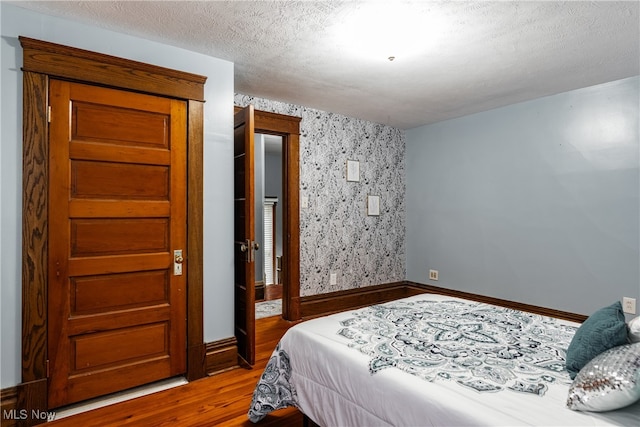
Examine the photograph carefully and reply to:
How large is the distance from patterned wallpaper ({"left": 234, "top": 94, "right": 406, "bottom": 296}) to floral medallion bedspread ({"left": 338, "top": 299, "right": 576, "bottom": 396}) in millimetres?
1949

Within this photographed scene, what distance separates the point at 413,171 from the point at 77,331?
430cm

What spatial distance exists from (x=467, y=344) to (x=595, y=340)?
529 millimetres

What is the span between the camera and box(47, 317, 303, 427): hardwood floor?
212 cm

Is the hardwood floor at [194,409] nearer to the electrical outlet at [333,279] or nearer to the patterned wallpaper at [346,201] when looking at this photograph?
the patterned wallpaper at [346,201]

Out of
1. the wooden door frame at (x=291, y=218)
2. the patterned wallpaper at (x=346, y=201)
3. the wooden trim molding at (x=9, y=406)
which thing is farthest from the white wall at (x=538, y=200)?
the wooden trim molding at (x=9, y=406)

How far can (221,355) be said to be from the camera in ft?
9.29

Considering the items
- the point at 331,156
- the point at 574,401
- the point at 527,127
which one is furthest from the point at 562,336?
the point at 331,156

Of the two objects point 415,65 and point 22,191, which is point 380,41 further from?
point 22,191

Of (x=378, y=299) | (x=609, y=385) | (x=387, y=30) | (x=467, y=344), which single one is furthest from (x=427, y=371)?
(x=378, y=299)

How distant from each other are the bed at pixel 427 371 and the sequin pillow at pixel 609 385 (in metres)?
0.04

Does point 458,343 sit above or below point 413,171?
below

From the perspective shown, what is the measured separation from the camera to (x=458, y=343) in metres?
1.80

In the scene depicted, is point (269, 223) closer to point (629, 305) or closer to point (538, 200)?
point (538, 200)

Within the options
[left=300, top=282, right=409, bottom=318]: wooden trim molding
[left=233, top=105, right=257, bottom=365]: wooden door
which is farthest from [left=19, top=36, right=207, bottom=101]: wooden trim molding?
[left=300, top=282, right=409, bottom=318]: wooden trim molding
